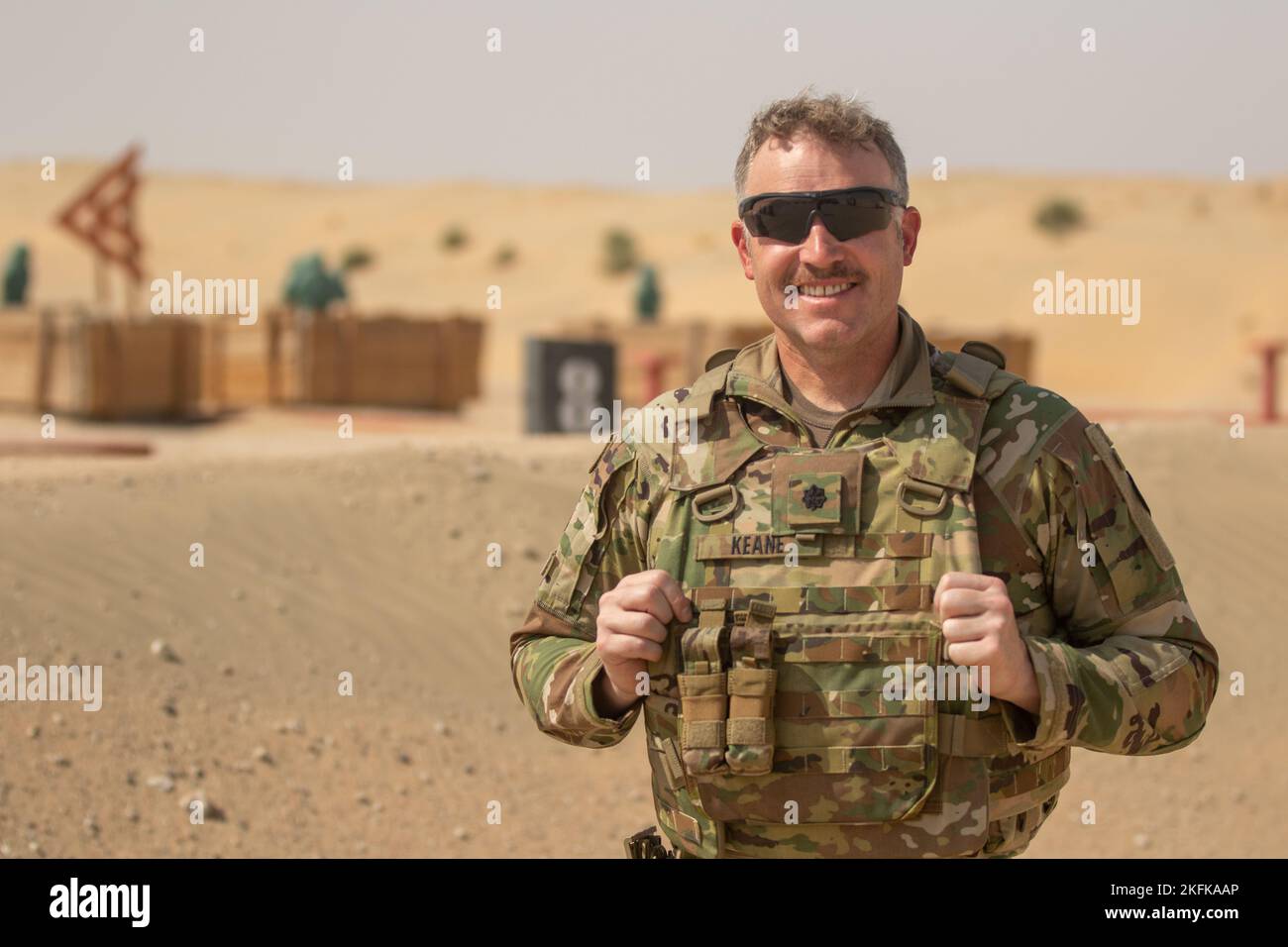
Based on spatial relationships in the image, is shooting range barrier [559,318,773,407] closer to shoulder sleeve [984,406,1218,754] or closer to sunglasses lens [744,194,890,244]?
sunglasses lens [744,194,890,244]

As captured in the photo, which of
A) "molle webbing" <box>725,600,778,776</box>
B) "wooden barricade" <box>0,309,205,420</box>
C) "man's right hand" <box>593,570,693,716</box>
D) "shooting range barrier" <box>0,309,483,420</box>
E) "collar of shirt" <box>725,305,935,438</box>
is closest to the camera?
"man's right hand" <box>593,570,693,716</box>

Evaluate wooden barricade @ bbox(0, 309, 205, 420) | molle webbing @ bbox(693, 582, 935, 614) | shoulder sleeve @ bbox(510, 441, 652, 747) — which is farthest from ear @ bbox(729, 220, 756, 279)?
wooden barricade @ bbox(0, 309, 205, 420)

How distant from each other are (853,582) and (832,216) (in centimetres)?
60

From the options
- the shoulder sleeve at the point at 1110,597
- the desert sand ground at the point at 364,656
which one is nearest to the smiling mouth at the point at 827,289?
the shoulder sleeve at the point at 1110,597

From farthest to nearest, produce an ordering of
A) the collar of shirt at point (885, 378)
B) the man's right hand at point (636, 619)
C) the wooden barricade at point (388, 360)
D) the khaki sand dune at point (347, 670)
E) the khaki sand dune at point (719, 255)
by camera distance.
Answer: the khaki sand dune at point (719, 255)
the wooden barricade at point (388, 360)
the khaki sand dune at point (347, 670)
the collar of shirt at point (885, 378)
the man's right hand at point (636, 619)

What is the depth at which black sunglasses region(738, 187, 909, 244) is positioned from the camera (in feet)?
8.71

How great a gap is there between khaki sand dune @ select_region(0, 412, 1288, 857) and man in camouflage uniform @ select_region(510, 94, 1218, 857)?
3.87 m

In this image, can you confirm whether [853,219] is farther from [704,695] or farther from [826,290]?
[704,695]

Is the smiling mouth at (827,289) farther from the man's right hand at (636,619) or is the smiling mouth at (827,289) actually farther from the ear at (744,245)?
the man's right hand at (636,619)

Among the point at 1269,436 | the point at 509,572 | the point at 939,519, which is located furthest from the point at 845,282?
the point at 1269,436

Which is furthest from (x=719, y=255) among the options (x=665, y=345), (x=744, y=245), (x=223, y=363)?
(x=744, y=245)

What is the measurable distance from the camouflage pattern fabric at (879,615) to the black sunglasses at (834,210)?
25 cm

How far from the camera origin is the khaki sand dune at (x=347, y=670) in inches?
255

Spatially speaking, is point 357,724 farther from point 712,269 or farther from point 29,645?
point 712,269
